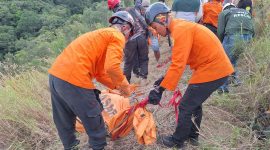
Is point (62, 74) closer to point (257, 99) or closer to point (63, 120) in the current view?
point (63, 120)

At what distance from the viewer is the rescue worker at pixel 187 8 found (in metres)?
6.29

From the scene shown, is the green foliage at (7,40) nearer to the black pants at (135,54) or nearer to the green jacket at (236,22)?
the black pants at (135,54)

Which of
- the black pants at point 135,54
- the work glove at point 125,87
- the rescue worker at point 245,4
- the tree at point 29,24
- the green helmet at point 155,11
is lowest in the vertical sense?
the tree at point 29,24

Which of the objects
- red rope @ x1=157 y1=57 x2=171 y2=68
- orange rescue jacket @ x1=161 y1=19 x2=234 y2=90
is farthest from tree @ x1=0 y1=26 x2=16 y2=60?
orange rescue jacket @ x1=161 y1=19 x2=234 y2=90

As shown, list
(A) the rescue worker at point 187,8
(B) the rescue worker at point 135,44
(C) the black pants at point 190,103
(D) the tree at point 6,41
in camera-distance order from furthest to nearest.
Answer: (D) the tree at point 6,41 → (A) the rescue worker at point 187,8 → (B) the rescue worker at point 135,44 → (C) the black pants at point 190,103

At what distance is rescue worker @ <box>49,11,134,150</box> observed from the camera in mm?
3588

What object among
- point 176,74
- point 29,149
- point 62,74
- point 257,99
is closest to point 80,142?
point 29,149

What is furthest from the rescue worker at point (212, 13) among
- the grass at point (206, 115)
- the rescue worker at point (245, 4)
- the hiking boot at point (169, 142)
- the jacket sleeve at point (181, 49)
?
the jacket sleeve at point (181, 49)

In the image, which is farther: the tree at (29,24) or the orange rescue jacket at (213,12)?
the tree at (29,24)

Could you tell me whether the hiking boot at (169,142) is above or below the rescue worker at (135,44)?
below

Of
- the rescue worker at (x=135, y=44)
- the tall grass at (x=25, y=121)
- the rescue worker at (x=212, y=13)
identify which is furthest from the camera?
the rescue worker at (x=212, y=13)

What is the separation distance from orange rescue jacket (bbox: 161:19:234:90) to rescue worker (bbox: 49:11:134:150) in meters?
0.52

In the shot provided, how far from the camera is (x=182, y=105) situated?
12.6 feet

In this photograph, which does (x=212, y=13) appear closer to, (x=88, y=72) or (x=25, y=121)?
(x=88, y=72)
